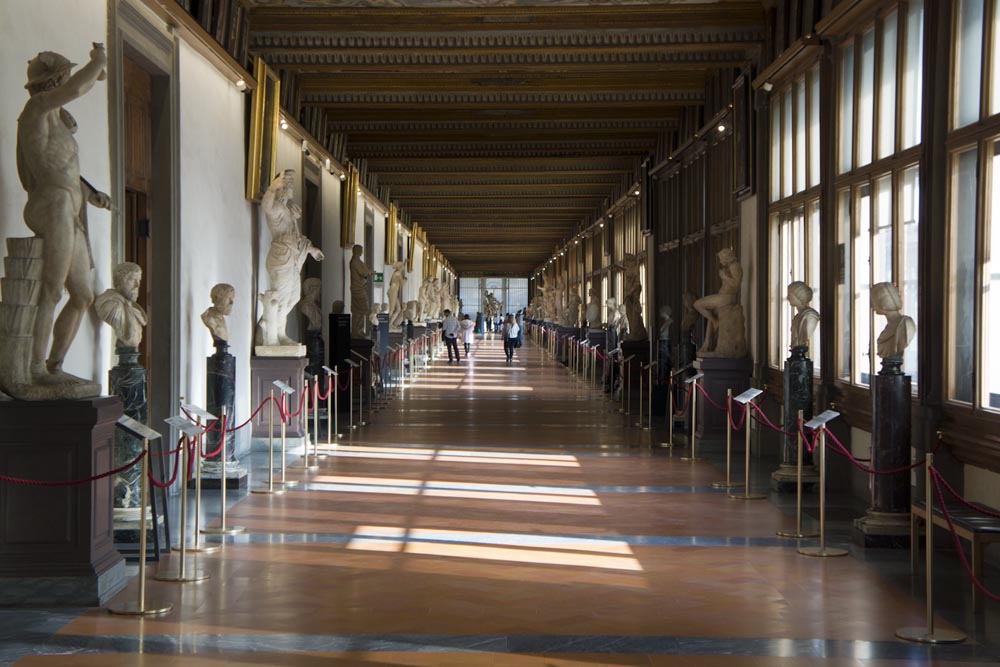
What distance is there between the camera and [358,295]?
825 inches

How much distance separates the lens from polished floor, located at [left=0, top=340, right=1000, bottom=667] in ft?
18.2

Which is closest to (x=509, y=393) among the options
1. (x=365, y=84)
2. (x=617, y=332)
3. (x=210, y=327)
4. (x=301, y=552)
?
(x=617, y=332)

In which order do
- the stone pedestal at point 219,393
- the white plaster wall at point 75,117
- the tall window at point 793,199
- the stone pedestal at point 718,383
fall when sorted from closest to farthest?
the white plaster wall at point 75,117, the stone pedestal at point 219,393, the tall window at point 793,199, the stone pedestal at point 718,383

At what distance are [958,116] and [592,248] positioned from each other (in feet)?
95.0

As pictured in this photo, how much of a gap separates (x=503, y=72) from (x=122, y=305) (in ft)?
31.7

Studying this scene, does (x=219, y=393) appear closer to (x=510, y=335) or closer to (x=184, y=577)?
(x=184, y=577)

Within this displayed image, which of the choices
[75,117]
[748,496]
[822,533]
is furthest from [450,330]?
[822,533]

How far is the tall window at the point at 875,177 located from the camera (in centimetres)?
902

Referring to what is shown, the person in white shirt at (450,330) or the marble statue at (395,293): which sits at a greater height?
Result: the marble statue at (395,293)

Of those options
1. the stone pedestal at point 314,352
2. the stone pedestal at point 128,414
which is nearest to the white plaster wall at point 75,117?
the stone pedestal at point 128,414

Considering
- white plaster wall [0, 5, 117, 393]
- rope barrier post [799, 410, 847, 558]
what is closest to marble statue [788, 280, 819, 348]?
rope barrier post [799, 410, 847, 558]

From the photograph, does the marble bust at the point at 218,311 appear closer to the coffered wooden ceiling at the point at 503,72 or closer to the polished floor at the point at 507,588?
the polished floor at the point at 507,588

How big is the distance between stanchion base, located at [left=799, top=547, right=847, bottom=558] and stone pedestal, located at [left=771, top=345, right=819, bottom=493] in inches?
98.5

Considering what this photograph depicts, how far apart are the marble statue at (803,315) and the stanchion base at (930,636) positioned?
492 centimetres
